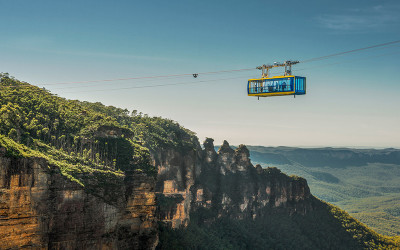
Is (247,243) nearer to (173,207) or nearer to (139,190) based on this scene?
(173,207)

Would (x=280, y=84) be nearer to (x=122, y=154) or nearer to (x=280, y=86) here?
(x=280, y=86)

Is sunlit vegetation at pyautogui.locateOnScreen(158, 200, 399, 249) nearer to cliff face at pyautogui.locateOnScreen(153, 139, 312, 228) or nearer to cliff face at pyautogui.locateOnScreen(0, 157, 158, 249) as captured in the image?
cliff face at pyautogui.locateOnScreen(153, 139, 312, 228)

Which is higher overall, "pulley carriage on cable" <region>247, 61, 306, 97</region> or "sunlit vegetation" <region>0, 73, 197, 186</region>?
"pulley carriage on cable" <region>247, 61, 306, 97</region>

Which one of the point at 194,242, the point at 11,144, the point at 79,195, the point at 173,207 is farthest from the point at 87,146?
the point at 194,242

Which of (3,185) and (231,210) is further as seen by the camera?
(231,210)

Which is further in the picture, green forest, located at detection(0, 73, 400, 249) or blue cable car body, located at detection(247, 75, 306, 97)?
green forest, located at detection(0, 73, 400, 249)

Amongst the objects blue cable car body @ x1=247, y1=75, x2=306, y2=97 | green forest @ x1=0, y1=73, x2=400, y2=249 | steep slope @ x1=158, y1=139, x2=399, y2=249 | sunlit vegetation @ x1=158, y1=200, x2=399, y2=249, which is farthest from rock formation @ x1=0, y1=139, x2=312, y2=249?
blue cable car body @ x1=247, y1=75, x2=306, y2=97
